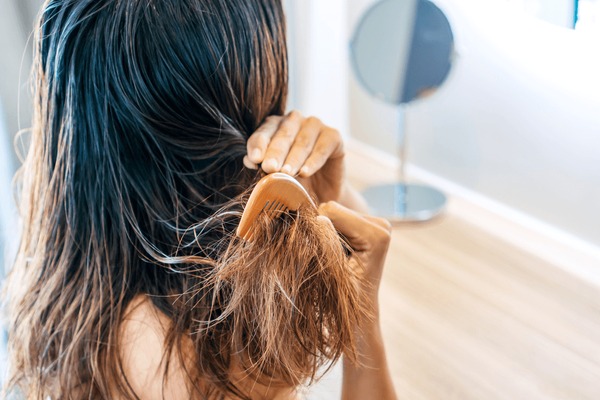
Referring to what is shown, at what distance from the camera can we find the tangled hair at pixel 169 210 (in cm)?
64

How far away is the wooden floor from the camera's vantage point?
1.16 meters

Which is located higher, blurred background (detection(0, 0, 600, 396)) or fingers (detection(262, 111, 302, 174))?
fingers (detection(262, 111, 302, 174))

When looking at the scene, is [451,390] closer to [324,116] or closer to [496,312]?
[496,312]

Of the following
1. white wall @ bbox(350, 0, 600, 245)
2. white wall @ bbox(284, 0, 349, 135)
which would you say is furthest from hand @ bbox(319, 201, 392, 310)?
white wall @ bbox(284, 0, 349, 135)

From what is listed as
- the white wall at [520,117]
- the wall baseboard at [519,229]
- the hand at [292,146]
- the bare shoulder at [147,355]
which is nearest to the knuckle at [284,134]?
the hand at [292,146]

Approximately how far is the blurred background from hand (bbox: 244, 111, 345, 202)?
54 cm

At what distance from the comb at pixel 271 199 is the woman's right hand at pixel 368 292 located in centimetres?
6

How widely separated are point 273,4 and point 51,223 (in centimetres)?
39

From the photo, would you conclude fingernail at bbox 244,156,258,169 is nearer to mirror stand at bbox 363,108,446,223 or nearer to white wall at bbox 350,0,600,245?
white wall at bbox 350,0,600,245

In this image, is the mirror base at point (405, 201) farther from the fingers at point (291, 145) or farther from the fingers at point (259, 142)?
the fingers at point (259, 142)

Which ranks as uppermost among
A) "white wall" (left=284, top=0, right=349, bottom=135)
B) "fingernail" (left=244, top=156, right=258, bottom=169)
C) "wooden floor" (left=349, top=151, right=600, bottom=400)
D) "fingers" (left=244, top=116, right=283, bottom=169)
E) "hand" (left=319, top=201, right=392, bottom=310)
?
"fingers" (left=244, top=116, right=283, bottom=169)

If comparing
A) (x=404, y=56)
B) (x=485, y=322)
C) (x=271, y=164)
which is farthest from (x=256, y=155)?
(x=404, y=56)

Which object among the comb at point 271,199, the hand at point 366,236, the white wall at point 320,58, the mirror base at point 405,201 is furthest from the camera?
the white wall at point 320,58

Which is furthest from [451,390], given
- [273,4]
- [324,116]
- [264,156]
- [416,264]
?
[324,116]
